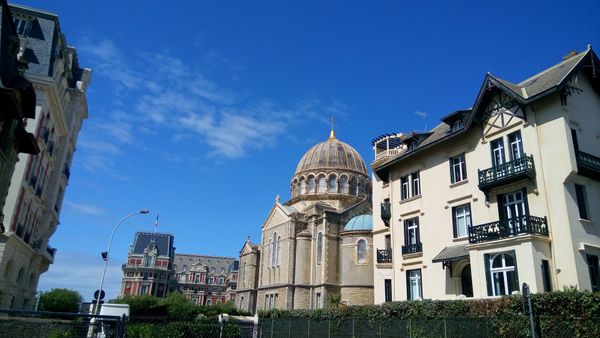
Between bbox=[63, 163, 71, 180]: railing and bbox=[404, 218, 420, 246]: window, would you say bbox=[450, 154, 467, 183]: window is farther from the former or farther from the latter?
bbox=[63, 163, 71, 180]: railing

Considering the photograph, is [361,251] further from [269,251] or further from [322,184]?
[269,251]

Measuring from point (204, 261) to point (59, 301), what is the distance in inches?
2535

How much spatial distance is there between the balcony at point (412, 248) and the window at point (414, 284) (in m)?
1.09

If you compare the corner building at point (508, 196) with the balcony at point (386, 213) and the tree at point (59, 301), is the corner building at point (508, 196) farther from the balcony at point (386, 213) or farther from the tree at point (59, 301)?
the tree at point (59, 301)

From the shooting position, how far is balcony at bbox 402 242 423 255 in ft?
80.0

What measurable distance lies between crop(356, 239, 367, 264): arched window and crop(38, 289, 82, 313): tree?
107 feet

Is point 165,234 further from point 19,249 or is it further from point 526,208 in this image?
point 526,208

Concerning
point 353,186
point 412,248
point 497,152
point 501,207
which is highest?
point 353,186

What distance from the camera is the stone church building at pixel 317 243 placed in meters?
43.2

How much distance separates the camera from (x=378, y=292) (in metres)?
27.0

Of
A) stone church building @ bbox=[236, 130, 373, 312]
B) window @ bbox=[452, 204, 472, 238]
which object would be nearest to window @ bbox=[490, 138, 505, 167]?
window @ bbox=[452, 204, 472, 238]

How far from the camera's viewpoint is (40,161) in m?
25.6

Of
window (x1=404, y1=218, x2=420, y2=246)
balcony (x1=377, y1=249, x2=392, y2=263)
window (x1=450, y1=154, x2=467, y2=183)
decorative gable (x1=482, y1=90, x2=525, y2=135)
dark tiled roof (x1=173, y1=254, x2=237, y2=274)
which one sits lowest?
balcony (x1=377, y1=249, x2=392, y2=263)

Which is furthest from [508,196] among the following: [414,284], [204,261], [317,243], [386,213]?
[204,261]
